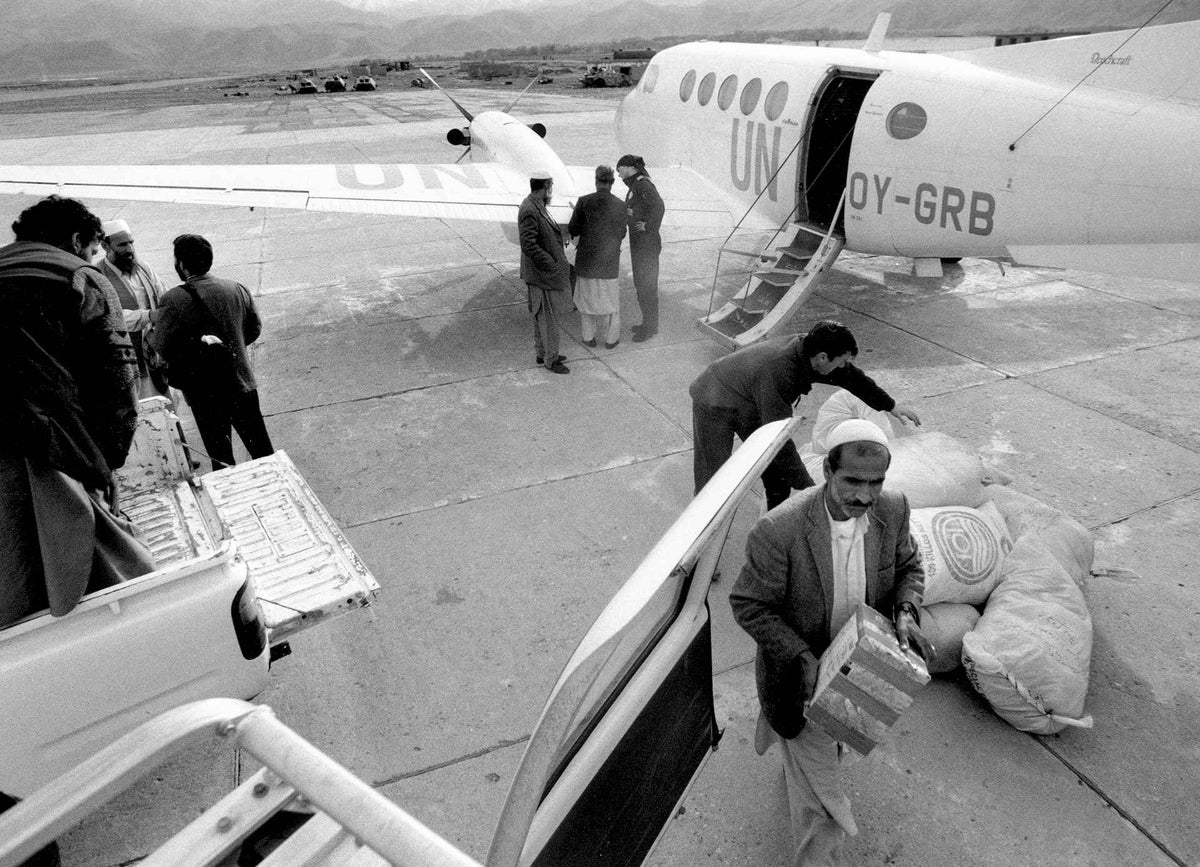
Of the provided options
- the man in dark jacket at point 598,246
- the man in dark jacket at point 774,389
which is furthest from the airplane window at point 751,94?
the man in dark jacket at point 774,389

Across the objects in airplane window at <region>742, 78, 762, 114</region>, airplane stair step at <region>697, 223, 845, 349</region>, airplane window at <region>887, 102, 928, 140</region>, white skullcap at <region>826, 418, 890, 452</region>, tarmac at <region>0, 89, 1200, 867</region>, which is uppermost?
airplane window at <region>742, 78, 762, 114</region>

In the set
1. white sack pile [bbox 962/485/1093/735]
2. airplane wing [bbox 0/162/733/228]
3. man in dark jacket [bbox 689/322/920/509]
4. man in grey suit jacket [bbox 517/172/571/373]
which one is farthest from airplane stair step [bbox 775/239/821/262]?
white sack pile [bbox 962/485/1093/735]

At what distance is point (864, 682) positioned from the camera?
6.65ft

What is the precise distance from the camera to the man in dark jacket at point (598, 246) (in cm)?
655

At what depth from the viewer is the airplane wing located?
7984 millimetres

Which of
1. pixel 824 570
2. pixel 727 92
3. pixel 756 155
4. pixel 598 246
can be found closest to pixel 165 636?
pixel 824 570

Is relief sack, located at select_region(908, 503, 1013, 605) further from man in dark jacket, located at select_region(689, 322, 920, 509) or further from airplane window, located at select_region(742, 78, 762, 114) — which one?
airplane window, located at select_region(742, 78, 762, 114)

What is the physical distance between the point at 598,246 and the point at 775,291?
1965 mm

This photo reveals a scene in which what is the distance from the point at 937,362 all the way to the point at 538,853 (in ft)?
21.0

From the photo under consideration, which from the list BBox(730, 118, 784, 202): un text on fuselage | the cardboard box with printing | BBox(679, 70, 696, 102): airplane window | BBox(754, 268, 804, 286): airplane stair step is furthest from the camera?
BBox(679, 70, 696, 102): airplane window

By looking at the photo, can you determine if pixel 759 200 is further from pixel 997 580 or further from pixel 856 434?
pixel 856 434

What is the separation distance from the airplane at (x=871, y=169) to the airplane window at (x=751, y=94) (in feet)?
0.06

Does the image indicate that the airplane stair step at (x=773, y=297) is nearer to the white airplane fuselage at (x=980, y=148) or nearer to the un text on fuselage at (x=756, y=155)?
the white airplane fuselage at (x=980, y=148)

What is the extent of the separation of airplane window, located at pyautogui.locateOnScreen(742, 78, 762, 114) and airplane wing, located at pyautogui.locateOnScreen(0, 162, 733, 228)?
3.45 feet
